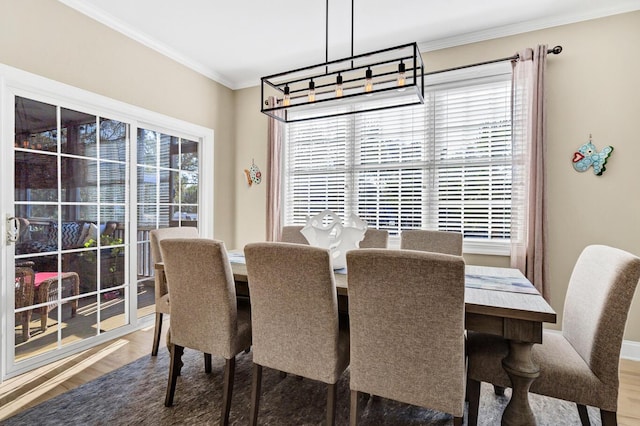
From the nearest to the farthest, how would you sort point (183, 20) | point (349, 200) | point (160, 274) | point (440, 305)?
point (440, 305)
point (160, 274)
point (183, 20)
point (349, 200)

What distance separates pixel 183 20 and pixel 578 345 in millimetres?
3622

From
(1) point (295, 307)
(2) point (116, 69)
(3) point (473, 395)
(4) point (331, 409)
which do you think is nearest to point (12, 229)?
(2) point (116, 69)

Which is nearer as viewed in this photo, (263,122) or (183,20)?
(183,20)

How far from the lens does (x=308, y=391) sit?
209cm

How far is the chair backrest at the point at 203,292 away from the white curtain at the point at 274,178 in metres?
2.12

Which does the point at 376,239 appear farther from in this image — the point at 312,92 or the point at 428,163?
the point at 312,92

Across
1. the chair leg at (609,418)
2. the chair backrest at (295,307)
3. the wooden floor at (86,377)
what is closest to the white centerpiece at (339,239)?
the chair backrest at (295,307)

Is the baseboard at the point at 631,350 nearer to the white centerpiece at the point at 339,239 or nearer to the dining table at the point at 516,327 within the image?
the dining table at the point at 516,327

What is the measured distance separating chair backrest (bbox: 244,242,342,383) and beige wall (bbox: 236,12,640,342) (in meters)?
2.20

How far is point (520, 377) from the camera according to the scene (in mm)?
1361

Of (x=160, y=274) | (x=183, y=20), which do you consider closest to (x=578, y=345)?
(x=160, y=274)

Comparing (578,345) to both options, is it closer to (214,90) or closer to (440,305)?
(440,305)

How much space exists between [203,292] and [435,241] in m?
1.75

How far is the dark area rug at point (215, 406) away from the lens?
70.3 inches
